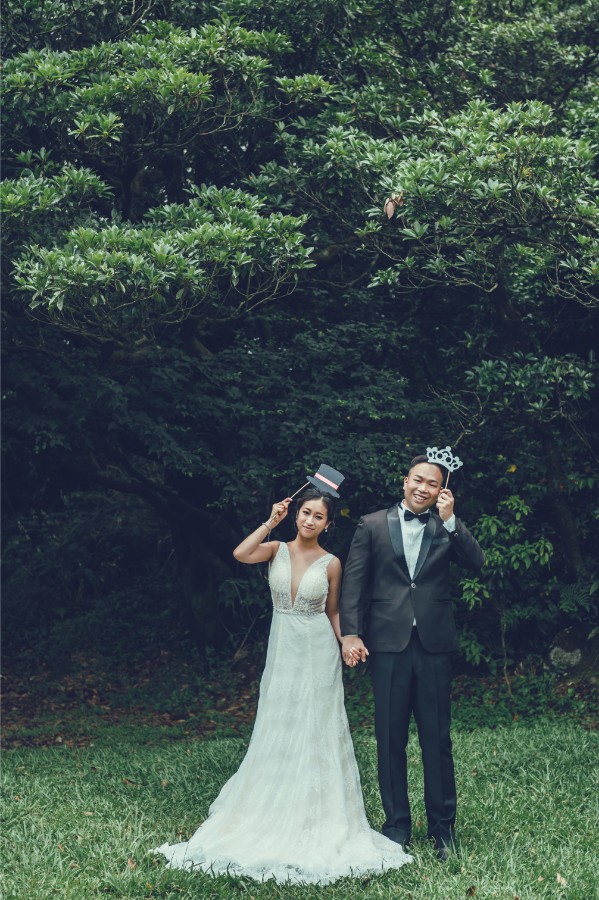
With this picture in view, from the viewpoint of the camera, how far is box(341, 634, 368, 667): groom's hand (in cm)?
546

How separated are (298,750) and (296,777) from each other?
148 millimetres

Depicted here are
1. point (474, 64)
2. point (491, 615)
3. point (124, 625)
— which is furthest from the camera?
→ point (124, 625)

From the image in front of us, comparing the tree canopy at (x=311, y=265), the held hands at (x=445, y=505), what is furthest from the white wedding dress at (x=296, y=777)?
the tree canopy at (x=311, y=265)

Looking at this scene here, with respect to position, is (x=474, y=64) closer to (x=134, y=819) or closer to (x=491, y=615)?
(x=491, y=615)

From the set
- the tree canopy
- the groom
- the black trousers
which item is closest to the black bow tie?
the groom

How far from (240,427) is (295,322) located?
1.44 m

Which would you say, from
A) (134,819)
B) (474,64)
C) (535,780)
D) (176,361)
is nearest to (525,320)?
(474,64)

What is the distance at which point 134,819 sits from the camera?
6.35 meters

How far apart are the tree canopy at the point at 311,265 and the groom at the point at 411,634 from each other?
2.97 metres

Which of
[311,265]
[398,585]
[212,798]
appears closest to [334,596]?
[398,585]

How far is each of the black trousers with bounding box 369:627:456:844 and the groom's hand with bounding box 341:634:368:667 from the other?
0.16 meters

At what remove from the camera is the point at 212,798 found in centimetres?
702

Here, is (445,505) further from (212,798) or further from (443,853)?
(212,798)

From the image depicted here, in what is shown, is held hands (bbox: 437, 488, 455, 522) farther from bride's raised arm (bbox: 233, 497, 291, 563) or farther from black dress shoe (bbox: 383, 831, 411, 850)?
black dress shoe (bbox: 383, 831, 411, 850)
